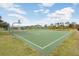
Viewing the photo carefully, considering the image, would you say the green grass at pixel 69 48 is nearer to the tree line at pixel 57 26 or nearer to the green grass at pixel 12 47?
the tree line at pixel 57 26

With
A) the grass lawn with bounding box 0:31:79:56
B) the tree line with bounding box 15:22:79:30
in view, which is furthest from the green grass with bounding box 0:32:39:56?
the tree line with bounding box 15:22:79:30

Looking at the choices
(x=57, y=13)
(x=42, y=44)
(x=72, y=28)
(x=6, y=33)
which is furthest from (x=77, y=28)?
(x=6, y=33)

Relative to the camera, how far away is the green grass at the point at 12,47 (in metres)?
1.80

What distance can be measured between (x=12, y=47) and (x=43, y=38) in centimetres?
29

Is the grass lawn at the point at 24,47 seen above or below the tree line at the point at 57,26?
below

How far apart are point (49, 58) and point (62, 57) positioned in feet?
0.37

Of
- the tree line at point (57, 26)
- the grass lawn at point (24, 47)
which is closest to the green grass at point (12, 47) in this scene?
the grass lawn at point (24, 47)

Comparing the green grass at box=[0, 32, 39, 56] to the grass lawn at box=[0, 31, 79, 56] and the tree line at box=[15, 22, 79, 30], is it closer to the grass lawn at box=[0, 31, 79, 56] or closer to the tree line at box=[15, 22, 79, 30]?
the grass lawn at box=[0, 31, 79, 56]

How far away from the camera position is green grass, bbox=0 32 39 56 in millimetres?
1801

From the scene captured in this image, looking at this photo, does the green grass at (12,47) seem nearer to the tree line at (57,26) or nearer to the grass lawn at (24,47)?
the grass lawn at (24,47)

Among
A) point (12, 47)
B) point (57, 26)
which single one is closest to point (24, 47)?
point (12, 47)

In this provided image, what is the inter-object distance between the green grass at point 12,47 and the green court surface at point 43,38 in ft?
0.15

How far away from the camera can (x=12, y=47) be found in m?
1.82

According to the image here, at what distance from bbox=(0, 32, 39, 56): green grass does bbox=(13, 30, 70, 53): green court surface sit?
0.04 m
